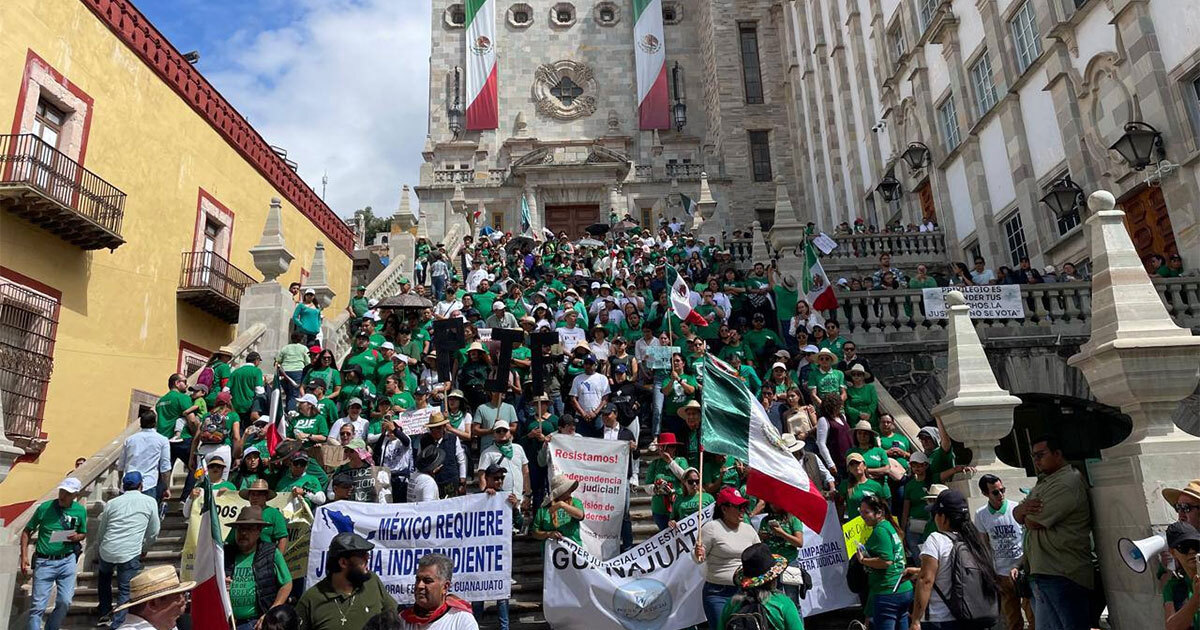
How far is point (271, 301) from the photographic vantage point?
1511cm

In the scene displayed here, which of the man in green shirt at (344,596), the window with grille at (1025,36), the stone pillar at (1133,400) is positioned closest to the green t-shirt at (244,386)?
the man in green shirt at (344,596)

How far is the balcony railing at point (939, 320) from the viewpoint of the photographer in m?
14.7

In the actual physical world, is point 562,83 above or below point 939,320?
above

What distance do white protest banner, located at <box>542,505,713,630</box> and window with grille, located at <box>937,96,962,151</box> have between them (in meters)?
19.3

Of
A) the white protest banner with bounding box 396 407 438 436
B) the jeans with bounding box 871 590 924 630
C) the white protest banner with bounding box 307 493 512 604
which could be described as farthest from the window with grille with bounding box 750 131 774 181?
the jeans with bounding box 871 590 924 630

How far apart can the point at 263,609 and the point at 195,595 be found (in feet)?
3.36

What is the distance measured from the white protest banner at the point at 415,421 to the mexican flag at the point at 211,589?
3.98 meters

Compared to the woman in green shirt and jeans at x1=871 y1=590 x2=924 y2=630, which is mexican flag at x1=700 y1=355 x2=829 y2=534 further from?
jeans at x1=871 y1=590 x2=924 y2=630

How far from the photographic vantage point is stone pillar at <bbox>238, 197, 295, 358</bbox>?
1490cm

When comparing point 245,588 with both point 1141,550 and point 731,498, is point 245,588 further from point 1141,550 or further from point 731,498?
point 1141,550

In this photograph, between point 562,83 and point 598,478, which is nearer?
point 598,478

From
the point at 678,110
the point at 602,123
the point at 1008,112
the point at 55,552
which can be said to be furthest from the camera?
the point at 678,110

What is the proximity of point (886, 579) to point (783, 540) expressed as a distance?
38.4 inches

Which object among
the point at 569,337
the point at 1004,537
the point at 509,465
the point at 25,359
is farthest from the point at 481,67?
the point at 1004,537
